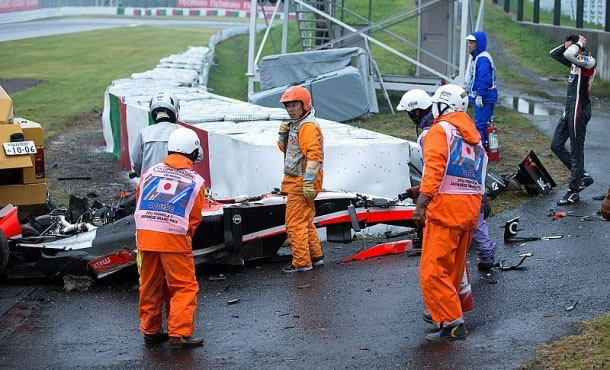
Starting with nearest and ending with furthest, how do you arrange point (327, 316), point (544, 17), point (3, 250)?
point (327, 316)
point (3, 250)
point (544, 17)

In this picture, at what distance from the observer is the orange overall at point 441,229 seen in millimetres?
7477

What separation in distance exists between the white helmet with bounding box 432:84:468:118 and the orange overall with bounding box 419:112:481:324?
6.2 inches

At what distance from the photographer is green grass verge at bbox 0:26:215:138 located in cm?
2753

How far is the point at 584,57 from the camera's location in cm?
1233

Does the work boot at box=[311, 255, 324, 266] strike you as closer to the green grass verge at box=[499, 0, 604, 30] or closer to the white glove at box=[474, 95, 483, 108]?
the white glove at box=[474, 95, 483, 108]

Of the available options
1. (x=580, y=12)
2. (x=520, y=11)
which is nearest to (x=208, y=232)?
(x=580, y=12)

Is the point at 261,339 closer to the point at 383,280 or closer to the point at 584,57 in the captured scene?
the point at 383,280

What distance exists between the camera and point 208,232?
1003cm

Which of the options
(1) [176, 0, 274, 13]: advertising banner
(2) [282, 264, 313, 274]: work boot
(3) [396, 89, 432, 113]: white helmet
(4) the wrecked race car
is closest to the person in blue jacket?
(4) the wrecked race car

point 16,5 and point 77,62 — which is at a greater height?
point 16,5

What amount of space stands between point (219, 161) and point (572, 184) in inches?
165

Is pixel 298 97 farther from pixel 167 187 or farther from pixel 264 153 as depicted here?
pixel 167 187

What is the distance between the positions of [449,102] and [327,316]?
1.98 metres

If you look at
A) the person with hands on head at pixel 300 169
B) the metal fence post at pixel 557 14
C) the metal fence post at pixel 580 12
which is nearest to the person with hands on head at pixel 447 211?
the person with hands on head at pixel 300 169
